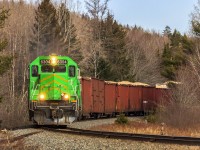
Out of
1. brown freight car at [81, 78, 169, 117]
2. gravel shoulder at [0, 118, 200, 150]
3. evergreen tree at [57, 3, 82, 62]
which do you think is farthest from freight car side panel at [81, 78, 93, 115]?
evergreen tree at [57, 3, 82, 62]

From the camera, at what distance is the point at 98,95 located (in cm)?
3117

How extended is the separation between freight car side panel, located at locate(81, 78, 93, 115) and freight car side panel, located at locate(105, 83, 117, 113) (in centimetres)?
460

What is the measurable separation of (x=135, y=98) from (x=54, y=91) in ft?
69.9

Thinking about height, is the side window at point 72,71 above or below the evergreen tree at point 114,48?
below

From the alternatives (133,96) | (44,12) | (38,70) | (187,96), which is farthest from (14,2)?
(38,70)

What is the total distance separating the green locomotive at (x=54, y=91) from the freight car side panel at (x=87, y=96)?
254 inches

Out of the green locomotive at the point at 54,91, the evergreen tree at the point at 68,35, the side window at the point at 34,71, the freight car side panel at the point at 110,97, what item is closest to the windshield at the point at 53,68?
the green locomotive at the point at 54,91

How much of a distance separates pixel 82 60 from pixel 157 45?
230 ft

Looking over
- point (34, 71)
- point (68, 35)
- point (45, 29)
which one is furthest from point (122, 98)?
point (68, 35)

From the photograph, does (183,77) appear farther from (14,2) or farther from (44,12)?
(14,2)

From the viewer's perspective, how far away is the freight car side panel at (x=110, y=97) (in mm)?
33312

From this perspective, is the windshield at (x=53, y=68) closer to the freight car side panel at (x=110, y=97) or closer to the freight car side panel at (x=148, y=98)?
the freight car side panel at (x=110, y=97)

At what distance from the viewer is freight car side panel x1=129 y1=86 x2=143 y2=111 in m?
38.9

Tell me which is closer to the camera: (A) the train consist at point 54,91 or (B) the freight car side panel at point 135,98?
(A) the train consist at point 54,91
